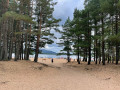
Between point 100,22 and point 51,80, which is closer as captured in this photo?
point 51,80

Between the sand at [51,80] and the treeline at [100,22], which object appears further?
the treeline at [100,22]

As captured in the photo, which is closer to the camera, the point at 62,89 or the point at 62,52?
the point at 62,89

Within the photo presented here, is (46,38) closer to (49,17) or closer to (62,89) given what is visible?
(49,17)

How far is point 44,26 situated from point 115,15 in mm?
9299

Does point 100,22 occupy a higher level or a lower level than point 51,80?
higher

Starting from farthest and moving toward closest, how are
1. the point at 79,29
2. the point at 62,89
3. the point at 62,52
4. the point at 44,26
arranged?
1. the point at 62,52
2. the point at 79,29
3. the point at 44,26
4. the point at 62,89

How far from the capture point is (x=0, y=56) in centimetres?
1190

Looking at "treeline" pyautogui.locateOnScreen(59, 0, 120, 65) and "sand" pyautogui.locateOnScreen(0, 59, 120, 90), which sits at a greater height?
"treeline" pyautogui.locateOnScreen(59, 0, 120, 65)

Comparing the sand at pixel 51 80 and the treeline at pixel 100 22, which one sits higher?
the treeline at pixel 100 22

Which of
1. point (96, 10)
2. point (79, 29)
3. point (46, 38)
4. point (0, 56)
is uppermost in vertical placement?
point (96, 10)

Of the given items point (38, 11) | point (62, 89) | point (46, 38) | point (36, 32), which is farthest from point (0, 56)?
point (62, 89)

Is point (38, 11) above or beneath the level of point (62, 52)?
above

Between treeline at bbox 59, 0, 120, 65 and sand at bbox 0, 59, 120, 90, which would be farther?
treeline at bbox 59, 0, 120, 65

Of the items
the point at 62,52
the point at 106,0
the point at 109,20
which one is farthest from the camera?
the point at 62,52
